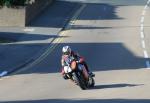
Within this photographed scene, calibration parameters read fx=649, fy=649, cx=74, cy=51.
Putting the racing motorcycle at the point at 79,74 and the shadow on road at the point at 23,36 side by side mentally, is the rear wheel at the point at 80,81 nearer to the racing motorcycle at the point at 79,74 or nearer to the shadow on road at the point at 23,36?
the racing motorcycle at the point at 79,74

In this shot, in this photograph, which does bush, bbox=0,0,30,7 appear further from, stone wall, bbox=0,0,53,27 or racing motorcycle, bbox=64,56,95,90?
racing motorcycle, bbox=64,56,95,90

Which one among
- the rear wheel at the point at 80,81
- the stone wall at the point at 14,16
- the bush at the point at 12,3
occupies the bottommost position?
the stone wall at the point at 14,16

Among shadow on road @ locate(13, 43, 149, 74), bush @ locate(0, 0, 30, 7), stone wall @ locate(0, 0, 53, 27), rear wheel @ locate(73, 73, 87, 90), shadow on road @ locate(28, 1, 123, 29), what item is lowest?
shadow on road @ locate(28, 1, 123, 29)

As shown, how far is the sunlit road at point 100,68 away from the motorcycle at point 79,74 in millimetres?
303

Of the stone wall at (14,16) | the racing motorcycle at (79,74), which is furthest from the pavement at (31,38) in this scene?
the racing motorcycle at (79,74)

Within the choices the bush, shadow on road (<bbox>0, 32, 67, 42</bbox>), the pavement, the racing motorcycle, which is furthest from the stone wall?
the racing motorcycle

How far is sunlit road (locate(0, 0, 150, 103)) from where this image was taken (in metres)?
22.0

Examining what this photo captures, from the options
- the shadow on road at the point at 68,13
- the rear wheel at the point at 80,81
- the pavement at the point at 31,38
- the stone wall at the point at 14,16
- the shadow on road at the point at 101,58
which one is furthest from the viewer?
the shadow on road at the point at 68,13

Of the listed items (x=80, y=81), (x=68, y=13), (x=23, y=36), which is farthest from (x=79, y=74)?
(x=68, y=13)

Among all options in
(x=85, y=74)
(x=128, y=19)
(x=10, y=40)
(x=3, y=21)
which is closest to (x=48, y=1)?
(x=128, y=19)

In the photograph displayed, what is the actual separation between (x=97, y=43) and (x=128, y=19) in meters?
12.1

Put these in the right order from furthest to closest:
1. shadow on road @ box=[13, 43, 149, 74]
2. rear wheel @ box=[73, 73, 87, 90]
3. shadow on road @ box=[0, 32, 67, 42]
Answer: shadow on road @ box=[0, 32, 67, 42] → shadow on road @ box=[13, 43, 149, 74] → rear wheel @ box=[73, 73, 87, 90]

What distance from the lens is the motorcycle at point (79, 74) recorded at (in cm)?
2359

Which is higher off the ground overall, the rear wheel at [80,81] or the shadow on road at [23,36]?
the rear wheel at [80,81]
